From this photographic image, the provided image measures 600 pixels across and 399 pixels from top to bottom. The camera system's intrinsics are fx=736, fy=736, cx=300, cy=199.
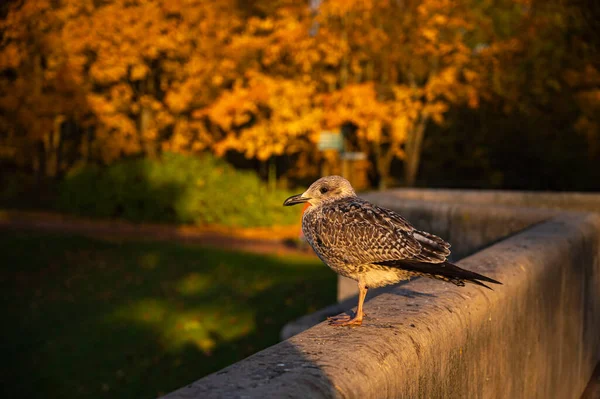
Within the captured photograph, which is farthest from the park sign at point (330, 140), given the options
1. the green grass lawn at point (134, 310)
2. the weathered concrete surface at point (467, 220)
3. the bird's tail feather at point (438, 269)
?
the bird's tail feather at point (438, 269)

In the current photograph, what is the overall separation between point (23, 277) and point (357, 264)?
15808 mm

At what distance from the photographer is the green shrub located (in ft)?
81.9

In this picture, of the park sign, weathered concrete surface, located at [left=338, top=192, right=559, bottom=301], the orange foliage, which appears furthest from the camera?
the orange foliage

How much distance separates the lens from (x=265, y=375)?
257 centimetres

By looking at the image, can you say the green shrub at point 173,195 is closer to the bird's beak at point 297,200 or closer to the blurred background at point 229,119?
the blurred background at point 229,119

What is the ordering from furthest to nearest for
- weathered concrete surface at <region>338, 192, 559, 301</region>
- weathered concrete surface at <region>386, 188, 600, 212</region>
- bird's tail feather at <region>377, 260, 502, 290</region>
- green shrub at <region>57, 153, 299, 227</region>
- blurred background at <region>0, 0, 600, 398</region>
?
green shrub at <region>57, 153, 299, 227</region>, blurred background at <region>0, 0, 600, 398</region>, weathered concrete surface at <region>386, 188, 600, 212</region>, weathered concrete surface at <region>338, 192, 559, 301</region>, bird's tail feather at <region>377, 260, 502, 290</region>

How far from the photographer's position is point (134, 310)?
15.1 meters

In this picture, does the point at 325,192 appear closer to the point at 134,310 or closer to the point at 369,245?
the point at 369,245

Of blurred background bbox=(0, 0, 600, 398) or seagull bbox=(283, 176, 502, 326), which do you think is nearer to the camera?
seagull bbox=(283, 176, 502, 326)

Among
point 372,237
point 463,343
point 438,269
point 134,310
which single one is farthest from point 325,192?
point 134,310

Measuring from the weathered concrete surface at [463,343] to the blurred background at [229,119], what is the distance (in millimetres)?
8427

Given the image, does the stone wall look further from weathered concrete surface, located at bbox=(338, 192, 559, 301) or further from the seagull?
weathered concrete surface, located at bbox=(338, 192, 559, 301)

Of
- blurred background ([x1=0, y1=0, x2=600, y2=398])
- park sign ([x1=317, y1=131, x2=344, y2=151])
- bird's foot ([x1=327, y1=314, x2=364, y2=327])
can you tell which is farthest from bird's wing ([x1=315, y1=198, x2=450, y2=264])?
park sign ([x1=317, y1=131, x2=344, y2=151])

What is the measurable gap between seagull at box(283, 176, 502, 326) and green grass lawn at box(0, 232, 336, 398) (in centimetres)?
830
